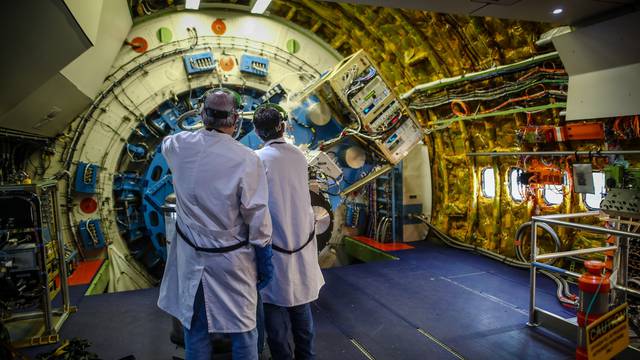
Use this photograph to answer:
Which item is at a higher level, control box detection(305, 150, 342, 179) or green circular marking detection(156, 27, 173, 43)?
green circular marking detection(156, 27, 173, 43)

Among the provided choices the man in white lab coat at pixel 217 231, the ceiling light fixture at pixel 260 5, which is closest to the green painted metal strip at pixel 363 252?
the ceiling light fixture at pixel 260 5

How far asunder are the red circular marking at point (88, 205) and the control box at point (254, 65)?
9.87 feet

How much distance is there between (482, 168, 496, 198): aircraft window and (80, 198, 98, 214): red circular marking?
6.01m

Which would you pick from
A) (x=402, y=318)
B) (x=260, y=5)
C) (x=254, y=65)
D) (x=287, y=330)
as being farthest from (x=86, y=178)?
(x=402, y=318)

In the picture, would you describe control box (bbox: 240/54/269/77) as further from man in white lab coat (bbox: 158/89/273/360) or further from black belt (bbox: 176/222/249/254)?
black belt (bbox: 176/222/249/254)

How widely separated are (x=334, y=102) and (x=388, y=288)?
2.57 meters

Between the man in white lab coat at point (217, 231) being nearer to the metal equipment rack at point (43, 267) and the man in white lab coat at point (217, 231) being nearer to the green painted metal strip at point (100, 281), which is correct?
the metal equipment rack at point (43, 267)

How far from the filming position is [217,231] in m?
2.20

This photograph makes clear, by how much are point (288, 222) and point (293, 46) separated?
16.4 feet

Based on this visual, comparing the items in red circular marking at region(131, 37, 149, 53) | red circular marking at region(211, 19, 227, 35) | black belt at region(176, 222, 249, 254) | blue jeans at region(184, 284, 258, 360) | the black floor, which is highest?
red circular marking at region(211, 19, 227, 35)

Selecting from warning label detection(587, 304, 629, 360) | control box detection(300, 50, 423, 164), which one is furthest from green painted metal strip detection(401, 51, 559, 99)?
warning label detection(587, 304, 629, 360)

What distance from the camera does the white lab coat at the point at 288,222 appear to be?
2736 millimetres

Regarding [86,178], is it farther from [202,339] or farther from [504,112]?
[504,112]

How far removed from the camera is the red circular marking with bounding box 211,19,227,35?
→ 6.45 meters
